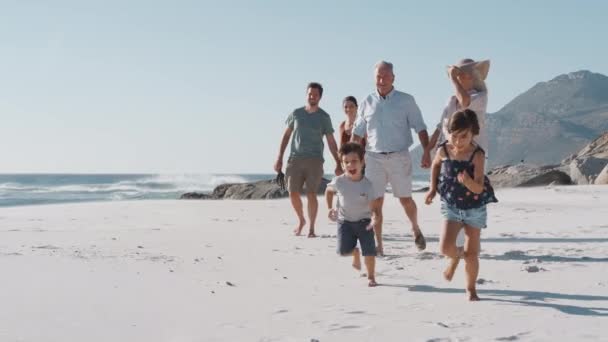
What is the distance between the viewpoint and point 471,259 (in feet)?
13.2

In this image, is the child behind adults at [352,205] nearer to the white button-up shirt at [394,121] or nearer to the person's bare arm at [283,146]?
the white button-up shirt at [394,121]

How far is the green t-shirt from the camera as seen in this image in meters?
8.20

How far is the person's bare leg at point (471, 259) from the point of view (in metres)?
3.92

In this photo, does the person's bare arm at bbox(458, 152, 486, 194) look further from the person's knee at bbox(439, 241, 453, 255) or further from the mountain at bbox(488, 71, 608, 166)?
the mountain at bbox(488, 71, 608, 166)

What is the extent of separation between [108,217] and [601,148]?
28405 mm

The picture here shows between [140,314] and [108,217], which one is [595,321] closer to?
[140,314]

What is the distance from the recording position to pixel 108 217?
10.7 m

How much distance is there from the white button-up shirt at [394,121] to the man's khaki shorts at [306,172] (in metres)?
2.09

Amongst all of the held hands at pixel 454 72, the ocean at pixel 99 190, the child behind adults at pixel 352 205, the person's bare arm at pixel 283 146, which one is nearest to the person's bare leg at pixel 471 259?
the child behind adults at pixel 352 205

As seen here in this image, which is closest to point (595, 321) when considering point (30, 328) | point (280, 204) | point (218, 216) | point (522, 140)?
point (30, 328)

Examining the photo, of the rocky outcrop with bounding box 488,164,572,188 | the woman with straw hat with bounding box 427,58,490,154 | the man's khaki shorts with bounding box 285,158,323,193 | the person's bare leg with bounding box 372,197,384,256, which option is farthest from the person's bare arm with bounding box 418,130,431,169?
the rocky outcrop with bounding box 488,164,572,188

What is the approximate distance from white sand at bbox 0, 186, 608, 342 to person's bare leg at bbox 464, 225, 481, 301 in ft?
0.33

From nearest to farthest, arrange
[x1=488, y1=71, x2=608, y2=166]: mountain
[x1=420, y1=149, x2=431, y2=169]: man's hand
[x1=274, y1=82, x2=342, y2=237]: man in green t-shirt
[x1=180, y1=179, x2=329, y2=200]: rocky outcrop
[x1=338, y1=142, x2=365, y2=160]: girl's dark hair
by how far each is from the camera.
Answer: [x1=338, y1=142, x2=365, y2=160]: girl's dark hair, [x1=420, y1=149, x2=431, y2=169]: man's hand, [x1=274, y1=82, x2=342, y2=237]: man in green t-shirt, [x1=180, y1=179, x2=329, y2=200]: rocky outcrop, [x1=488, y1=71, x2=608, y2=166]: mountain

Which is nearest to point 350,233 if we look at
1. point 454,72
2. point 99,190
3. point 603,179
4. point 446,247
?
point 446,247
